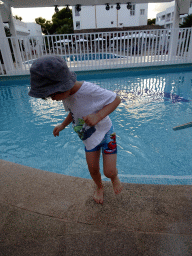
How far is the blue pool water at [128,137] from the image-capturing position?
2.71m

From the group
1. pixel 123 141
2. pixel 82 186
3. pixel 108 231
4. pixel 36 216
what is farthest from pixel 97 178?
pixel 123 141

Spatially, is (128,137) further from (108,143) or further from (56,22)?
(56,22)

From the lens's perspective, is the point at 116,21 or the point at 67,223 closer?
the point at 67,223

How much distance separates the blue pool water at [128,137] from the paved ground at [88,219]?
871mm

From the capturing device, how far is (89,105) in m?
1.23

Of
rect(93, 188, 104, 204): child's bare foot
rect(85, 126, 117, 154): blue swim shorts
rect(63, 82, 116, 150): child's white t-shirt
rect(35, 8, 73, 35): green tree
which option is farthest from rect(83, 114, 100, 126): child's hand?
rect(35, 8, 73, 35): green tree

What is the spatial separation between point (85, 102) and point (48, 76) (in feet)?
1.10

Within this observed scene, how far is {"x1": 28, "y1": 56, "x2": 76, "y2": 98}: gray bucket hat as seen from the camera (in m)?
0.97

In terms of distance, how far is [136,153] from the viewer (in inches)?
120

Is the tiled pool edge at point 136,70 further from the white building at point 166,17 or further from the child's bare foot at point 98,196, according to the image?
the white building at point 166,17

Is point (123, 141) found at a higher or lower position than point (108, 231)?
lower

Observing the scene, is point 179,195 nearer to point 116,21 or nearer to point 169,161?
point 169,161

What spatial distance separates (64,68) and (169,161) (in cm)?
237

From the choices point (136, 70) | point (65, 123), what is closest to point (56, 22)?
point (136, 70)
